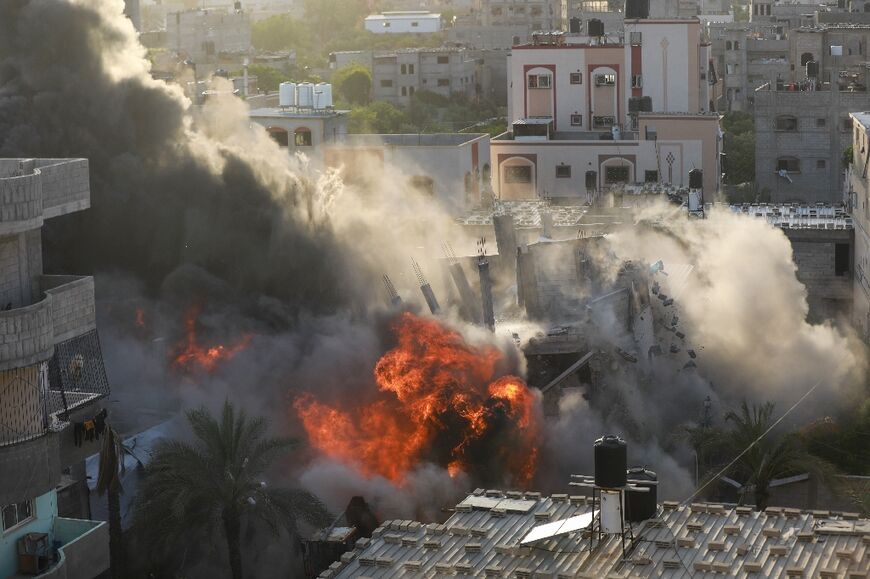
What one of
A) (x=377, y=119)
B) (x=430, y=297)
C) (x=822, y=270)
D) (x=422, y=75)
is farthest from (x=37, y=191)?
(x=422, y=75)

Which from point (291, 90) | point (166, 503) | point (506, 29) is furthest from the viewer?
point (506, 29)

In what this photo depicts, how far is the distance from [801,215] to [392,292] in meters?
18.3

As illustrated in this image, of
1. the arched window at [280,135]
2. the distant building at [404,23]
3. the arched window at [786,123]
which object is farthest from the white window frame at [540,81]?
the distant building at [404,23]

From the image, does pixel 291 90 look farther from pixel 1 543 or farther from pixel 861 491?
pixel 1 543

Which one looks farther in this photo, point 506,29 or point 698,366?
point 506,29

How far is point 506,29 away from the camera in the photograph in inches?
5295

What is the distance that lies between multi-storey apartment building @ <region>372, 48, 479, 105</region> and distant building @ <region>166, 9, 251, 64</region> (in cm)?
1328

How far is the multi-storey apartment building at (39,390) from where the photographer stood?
2348 centimetres

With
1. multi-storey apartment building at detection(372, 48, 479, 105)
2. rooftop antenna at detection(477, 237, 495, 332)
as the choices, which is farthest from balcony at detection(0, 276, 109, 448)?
multi-storey apartment building at detection(372, 48, 479, 105)

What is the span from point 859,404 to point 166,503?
18.7 meters

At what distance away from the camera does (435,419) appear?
3694 centimetres

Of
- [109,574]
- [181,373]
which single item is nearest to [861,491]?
[109,574]

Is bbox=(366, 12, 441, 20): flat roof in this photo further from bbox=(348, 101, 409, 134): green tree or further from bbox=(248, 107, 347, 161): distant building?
bbox=(248, 107, 347, 161): distant building

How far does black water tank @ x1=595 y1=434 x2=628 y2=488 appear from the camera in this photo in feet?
75.7
